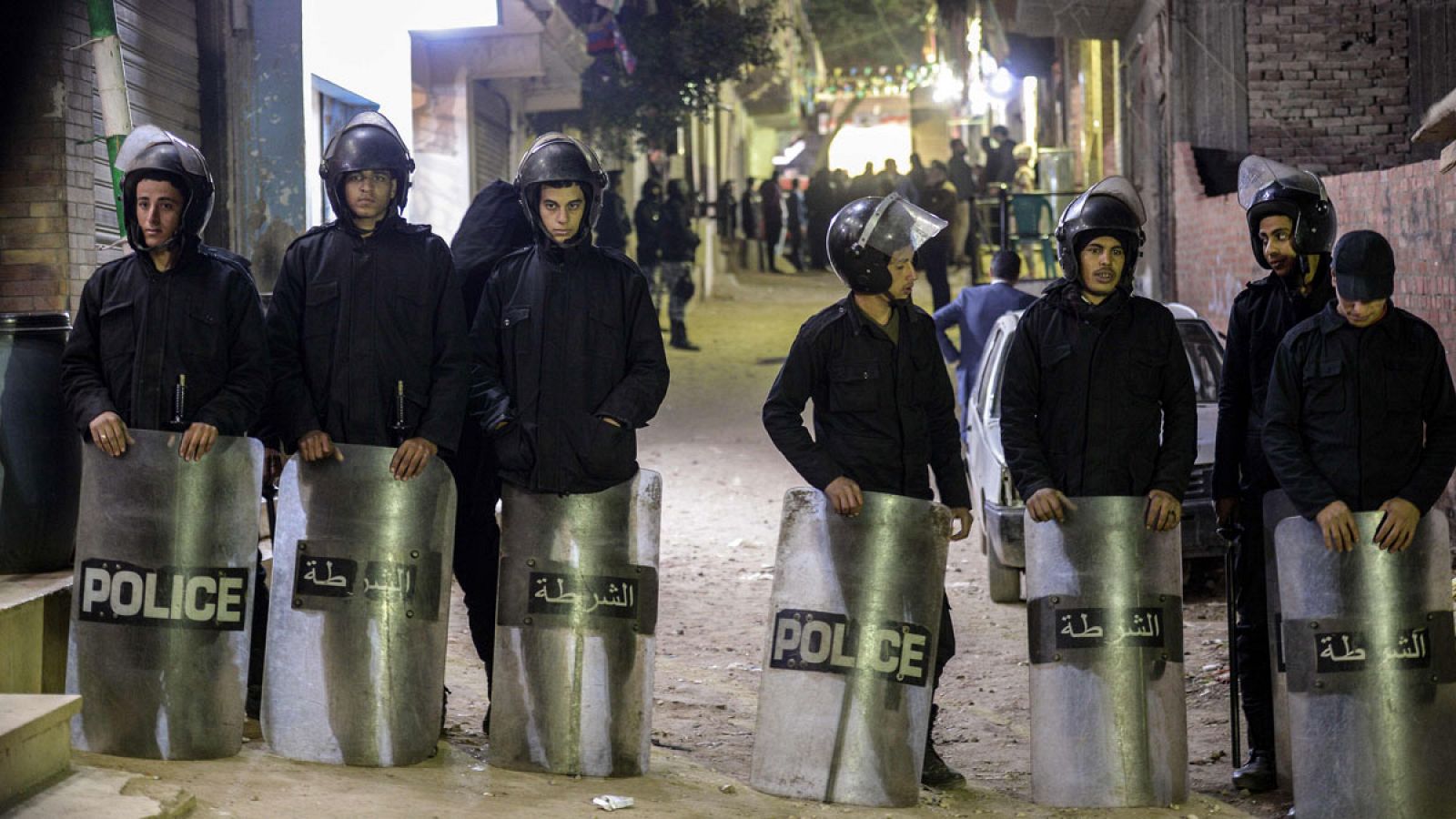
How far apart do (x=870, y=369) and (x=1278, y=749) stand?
1838 millimetres

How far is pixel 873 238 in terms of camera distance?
5297 mm

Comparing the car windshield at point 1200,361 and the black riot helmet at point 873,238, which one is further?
the car windshield at point 1200,361

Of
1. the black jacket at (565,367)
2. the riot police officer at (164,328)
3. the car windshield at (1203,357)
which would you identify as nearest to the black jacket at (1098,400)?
the black jacket at (565,367)

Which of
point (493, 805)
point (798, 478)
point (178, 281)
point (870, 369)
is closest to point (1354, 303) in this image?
point (870, 369)

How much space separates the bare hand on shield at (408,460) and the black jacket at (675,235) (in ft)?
57.1

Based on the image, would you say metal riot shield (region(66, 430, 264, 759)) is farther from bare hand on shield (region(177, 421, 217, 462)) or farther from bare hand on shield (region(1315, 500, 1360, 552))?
bare hand on shield (region(1315, 500, 1360, 552))

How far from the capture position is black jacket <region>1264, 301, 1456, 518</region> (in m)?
4.98

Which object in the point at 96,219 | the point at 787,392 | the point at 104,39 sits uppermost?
the point at 104,39

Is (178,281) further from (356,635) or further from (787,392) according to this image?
(787,392)

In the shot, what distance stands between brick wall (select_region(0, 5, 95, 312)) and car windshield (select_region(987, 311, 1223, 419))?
494 cm

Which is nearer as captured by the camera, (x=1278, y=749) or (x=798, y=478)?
(x=1278, y=749)

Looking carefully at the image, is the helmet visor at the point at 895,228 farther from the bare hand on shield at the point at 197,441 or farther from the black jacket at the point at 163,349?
the bare hand on shield at the point at 197,441

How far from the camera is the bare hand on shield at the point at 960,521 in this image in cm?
530

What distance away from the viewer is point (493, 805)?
15.8 feet
